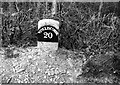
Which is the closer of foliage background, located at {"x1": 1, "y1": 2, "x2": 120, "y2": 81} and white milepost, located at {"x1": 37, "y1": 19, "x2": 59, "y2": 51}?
white milepost, located at {"x1": 37, "y1": 19, "x2": 59, "y2": 51}

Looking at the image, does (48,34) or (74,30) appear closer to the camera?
(48,34)

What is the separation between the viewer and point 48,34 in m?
3.09

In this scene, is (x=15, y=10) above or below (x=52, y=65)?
above

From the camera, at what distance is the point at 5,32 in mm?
3424

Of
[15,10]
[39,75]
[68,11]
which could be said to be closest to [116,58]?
[39,75]

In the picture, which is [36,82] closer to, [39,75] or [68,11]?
[39,75]

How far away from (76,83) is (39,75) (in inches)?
25.7

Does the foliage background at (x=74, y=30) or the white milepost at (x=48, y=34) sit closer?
the white milepost at (x=48, y=34)

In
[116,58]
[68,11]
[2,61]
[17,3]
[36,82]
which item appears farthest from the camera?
[17,3]

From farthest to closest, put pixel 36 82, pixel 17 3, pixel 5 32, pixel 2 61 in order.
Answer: pixel 17 3 < pixel 5 32 < pixel 2 61 < pixel 36 82

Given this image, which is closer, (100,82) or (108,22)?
(100,82)

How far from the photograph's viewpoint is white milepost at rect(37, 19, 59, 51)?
304 centimetres

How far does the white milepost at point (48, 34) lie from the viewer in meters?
3.04

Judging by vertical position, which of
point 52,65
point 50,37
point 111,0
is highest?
point 111,0
